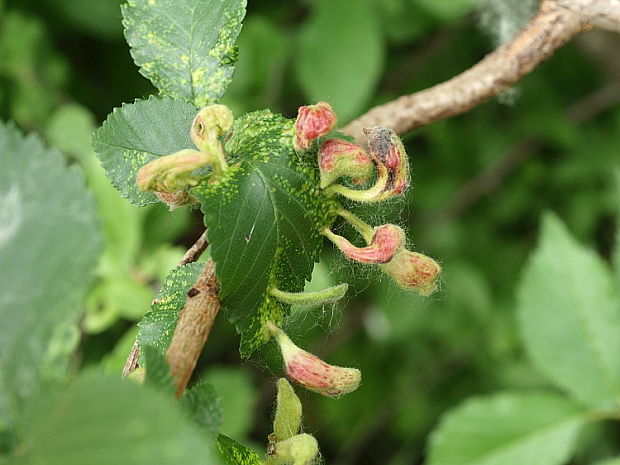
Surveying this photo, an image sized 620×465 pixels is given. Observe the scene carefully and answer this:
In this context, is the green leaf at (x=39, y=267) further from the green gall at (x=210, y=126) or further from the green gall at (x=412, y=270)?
the green gall at (x=412, y=270)

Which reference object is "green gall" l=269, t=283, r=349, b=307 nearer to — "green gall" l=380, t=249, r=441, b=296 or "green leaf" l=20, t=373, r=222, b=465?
"green gall" l=380, t=249, r=441, b=296

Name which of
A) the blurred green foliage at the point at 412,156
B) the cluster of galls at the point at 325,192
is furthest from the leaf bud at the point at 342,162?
the blurred green foliage at the point at 412,156

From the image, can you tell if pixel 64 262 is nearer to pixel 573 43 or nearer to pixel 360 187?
pixel 360 187

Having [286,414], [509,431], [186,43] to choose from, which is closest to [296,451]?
[286,414]

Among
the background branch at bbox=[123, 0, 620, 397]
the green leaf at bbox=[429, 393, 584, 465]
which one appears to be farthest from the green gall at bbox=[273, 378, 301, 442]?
the green leaf at bbox=[429, 393, 584, 465]

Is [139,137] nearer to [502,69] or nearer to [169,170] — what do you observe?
[169,170]

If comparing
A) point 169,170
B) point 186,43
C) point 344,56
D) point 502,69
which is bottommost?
point 169,170
